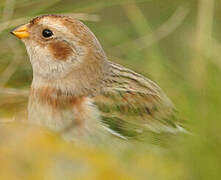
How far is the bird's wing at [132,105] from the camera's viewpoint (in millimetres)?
3340

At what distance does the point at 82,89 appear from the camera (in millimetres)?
3555

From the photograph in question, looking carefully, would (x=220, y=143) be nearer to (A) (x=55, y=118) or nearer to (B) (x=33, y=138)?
(B) (x=33, y=138)

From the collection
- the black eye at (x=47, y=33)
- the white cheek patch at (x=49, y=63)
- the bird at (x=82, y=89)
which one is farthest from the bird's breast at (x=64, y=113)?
the black eye at (x=47, y=33)

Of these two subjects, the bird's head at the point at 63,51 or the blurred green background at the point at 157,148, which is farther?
the bird's head at the point at 63,51

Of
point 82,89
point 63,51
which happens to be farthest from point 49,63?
point 82,89

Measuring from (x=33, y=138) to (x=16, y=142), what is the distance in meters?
0.11

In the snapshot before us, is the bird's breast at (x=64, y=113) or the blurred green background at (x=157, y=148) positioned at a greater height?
the blurred green background at (x=157, y=148)

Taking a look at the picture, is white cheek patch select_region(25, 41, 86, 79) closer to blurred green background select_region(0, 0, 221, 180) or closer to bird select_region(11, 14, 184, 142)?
bird select_region(11, 14, 184, 142)

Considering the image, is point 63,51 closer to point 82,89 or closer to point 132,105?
point 82,89

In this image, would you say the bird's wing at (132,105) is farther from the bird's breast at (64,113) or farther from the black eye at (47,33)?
the black eye at (47,33)

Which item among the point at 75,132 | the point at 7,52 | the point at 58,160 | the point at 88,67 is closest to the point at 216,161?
the point at 58,160

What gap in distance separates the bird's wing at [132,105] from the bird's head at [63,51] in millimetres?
118

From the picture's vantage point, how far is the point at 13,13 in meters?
4.44

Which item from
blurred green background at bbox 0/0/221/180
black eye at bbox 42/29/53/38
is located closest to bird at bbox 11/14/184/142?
black eye at bbox 42/29/53/38
